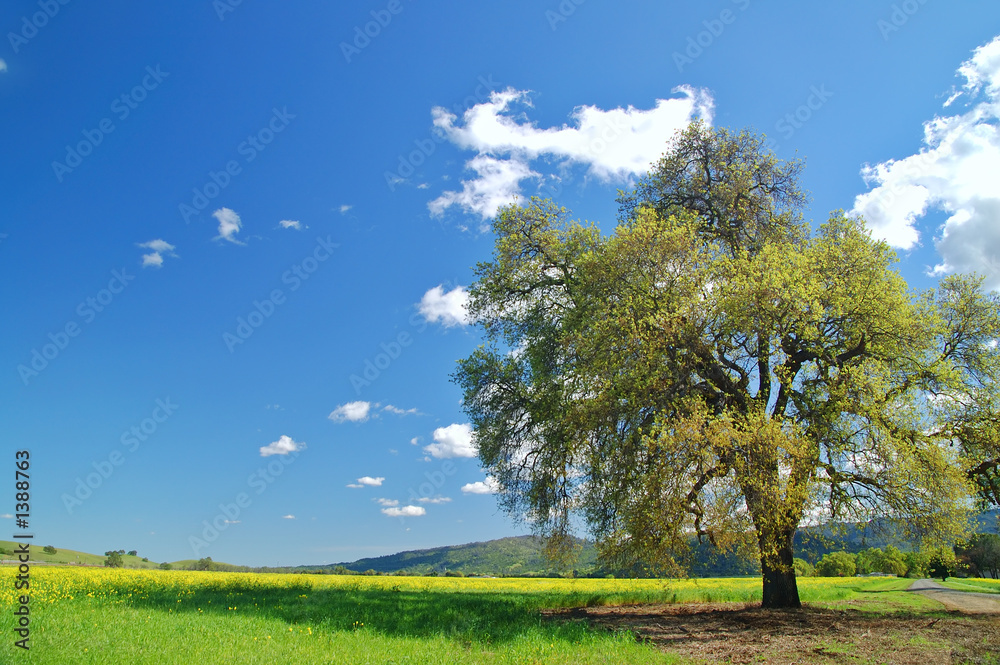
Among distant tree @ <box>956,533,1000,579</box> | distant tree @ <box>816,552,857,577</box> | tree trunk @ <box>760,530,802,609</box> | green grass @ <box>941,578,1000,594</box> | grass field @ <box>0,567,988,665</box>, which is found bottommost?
distant tree @ <box>816,552,857,577</box>

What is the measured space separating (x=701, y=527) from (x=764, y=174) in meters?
14.9

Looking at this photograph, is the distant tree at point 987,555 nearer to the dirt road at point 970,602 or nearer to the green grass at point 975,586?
the green grass at point 975,586

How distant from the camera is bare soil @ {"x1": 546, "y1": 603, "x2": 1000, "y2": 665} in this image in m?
9.81

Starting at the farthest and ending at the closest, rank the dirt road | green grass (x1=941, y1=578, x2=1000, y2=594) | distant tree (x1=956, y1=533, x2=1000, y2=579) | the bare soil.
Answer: distant tree (x1=956, y1=533, x2=1000, y2=579), green grass (x1=941, y1=578, x2=1000, y2=594), the dirt road, the bare soil

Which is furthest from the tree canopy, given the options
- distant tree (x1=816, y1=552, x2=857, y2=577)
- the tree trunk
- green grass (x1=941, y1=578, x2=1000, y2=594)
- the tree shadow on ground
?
distant tree (x1=816, y1=552, x2=857, y2=577)

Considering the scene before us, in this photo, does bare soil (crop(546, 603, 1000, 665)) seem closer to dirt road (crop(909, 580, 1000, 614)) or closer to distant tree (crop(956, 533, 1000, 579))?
dirt road (crop(909, 580, 1000, 614))

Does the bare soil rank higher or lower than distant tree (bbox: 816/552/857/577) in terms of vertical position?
higher

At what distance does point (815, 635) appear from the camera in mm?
12078

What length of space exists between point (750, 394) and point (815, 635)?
6.91m

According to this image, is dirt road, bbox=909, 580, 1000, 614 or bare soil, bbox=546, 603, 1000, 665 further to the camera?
dirt road, bbox=909, 580, 1000, 614

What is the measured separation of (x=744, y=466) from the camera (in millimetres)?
12453

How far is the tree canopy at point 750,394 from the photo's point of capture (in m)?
12.7

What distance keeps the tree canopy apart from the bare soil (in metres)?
1.67

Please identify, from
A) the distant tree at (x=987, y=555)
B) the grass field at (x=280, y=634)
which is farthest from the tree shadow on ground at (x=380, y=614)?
the distant tree at (x=987, y=555)
